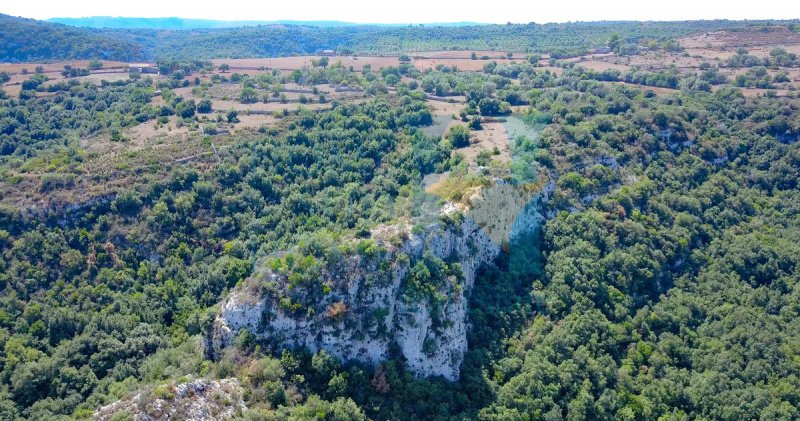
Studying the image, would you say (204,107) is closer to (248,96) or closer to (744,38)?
(248,96)

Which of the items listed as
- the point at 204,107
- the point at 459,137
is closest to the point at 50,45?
the point at 204,107

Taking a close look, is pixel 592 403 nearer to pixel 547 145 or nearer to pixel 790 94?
pixel 547 145

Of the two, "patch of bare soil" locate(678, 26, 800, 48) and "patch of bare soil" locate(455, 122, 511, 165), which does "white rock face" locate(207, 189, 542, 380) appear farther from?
"patch of bare soil" locate(678, 26, 800, 48)

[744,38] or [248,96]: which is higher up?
[744,38]

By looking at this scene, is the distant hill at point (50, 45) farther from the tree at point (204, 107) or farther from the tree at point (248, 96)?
the tree at point (204, 107)

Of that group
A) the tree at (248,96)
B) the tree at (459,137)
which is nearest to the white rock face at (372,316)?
the tree at (459,137)

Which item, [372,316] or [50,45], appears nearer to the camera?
[372,316]
